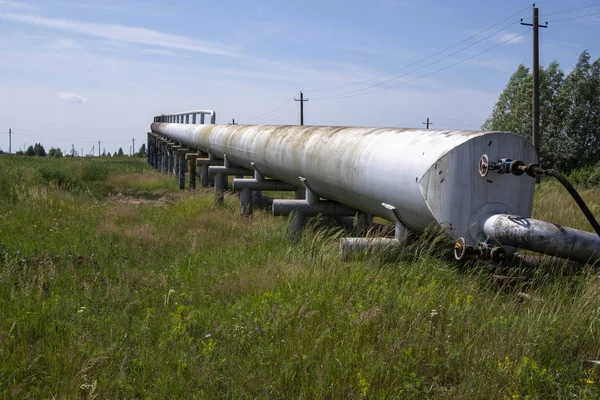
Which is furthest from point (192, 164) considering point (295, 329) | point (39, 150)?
point (39, 150)

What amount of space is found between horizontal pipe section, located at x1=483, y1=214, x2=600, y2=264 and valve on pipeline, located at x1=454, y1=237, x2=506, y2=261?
0.13 metres

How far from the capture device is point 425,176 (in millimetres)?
4391

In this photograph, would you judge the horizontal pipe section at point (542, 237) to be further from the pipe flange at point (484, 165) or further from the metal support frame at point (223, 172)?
the metal support frame at point (223, 172)

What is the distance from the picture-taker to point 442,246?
486 centimetres

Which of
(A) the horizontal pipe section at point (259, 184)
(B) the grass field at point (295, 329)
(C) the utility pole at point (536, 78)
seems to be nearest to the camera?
(B) the grass field at point (295, 329)

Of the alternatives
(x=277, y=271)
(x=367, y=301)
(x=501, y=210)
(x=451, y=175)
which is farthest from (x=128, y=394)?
(x=501, y=210)

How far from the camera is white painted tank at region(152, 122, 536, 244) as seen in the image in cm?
436

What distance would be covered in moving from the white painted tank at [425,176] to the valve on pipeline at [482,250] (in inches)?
4.7

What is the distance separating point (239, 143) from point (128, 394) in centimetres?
724

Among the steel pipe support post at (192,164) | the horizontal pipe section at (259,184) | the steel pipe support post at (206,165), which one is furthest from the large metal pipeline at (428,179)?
the steel pipe support post at (192,164)

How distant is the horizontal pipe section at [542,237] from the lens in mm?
4086

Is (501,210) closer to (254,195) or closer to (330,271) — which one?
(330,271)

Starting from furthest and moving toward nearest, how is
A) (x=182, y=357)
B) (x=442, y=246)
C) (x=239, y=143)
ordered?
(x=239, y=143), (x=442, y=246), (x=182, y=357)

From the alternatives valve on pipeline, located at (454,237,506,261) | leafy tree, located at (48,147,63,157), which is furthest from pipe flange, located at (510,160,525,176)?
leafy tree, located at (48,147,63,157)
